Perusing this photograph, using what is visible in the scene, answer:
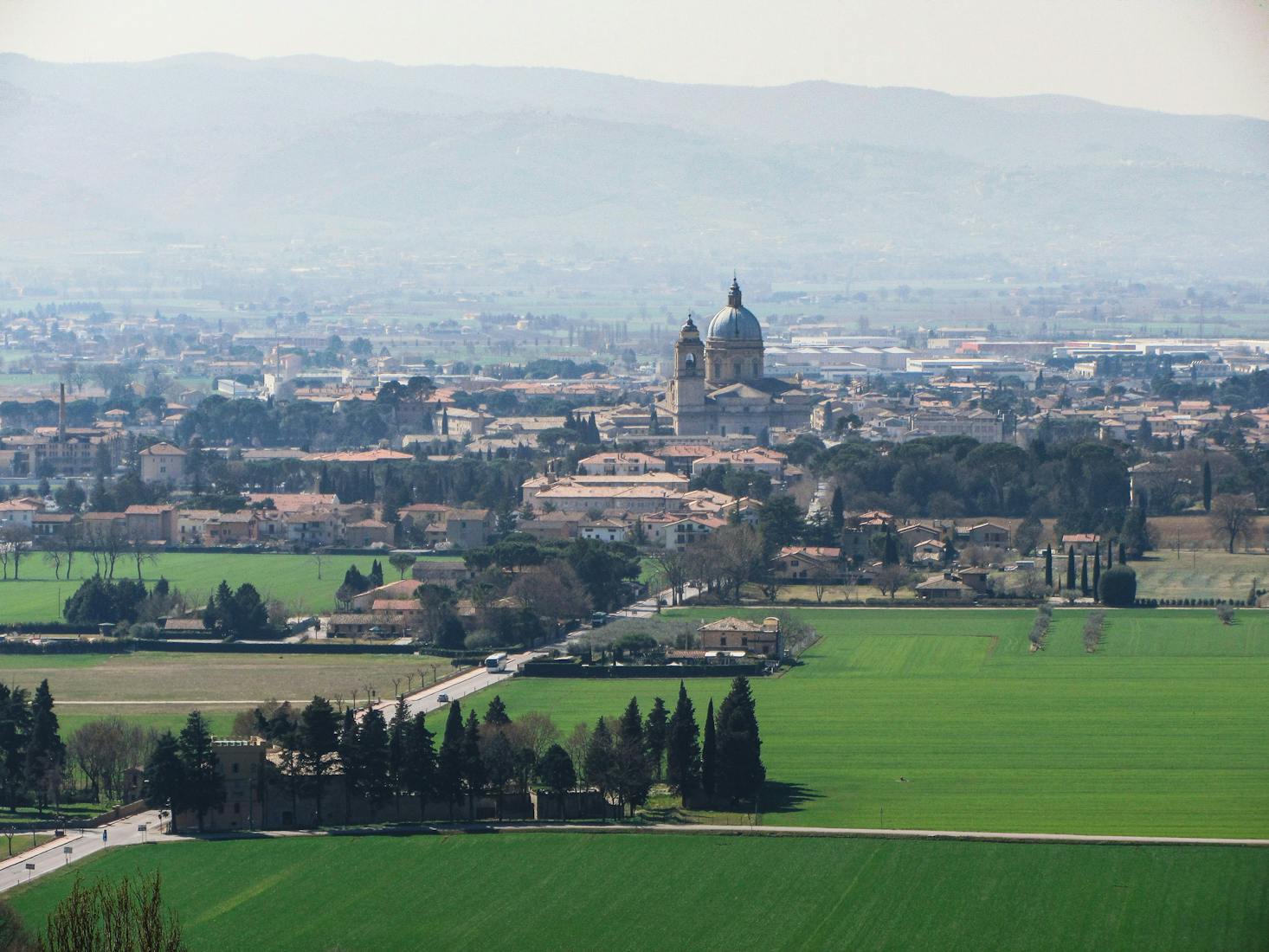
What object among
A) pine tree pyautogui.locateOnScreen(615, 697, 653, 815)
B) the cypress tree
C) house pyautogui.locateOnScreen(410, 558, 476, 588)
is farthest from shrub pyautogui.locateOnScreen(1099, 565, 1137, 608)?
the cypress tree

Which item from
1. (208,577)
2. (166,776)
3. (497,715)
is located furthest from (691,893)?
(208,577)

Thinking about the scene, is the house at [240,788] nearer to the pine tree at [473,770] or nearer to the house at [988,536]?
the pine tree at [473,770]

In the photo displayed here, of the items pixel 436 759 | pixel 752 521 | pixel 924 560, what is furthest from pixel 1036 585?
pixel 436 759

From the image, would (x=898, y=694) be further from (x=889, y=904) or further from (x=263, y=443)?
(x=263, y=443)

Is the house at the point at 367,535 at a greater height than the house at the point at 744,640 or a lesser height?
greater

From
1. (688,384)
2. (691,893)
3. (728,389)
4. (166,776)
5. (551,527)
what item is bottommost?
(691,893)

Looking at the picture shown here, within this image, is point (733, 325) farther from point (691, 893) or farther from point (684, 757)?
point (691, 893)

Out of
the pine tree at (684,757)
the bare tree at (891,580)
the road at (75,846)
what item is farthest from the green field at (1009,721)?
the road at (75,846)

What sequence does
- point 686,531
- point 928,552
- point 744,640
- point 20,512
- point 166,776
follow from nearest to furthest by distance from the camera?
point 166,776, point 744,640, point 928,552, point 686,531, point 20,512
